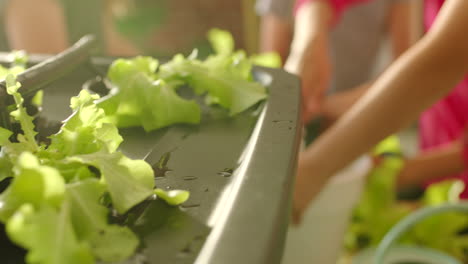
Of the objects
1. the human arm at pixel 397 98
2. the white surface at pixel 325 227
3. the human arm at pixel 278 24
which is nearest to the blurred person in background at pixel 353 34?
the human arm at pixel 278 24

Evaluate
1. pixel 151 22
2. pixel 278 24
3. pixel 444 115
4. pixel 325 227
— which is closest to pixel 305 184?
pixel 325 227

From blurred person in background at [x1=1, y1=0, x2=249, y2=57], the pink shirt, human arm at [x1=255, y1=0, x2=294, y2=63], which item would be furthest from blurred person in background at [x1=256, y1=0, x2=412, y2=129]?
blurred person in background at [x1=1, y1=0, x2=249, y2=57]

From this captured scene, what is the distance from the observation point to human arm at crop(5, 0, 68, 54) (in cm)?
95

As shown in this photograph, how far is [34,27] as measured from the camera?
37.9 inches

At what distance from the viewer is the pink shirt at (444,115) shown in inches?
40.7

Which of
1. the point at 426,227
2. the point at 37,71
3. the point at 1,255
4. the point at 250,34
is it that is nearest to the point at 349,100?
the point at 426,227

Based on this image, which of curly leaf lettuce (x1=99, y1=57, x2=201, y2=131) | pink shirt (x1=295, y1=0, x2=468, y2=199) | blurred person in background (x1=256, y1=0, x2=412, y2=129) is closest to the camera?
curly leaf lettuce (x1=99, y1=57, x2=201, y2=131)

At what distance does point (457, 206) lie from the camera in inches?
29.0

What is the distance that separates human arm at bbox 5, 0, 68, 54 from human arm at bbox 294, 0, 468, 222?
64 cm

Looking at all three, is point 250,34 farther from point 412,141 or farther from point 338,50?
point 412,141

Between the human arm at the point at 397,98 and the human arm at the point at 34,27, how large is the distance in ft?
2.09

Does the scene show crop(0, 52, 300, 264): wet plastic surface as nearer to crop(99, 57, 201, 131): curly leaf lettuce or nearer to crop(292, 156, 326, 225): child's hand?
crop(99, 57, 201, 131): curly leaf lettuce

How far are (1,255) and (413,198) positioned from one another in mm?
1417

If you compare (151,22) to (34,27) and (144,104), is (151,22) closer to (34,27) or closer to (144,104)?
(34,27)
